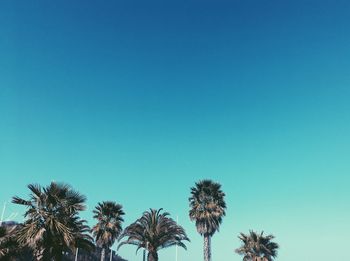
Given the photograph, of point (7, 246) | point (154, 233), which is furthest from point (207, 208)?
point (7, 246)

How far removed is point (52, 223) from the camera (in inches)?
684

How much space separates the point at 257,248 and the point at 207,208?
8624 mm

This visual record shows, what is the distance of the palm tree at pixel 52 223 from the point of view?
1697cm

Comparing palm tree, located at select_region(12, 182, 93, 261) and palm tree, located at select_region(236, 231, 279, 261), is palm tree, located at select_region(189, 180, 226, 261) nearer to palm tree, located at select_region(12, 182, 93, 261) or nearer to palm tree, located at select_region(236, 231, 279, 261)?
palm tree, located at select_region(236, 231, 279, 261)

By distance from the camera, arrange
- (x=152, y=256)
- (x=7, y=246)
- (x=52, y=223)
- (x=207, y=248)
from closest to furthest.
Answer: (x=52, y=223), (x=7, y=246), (x=152, y=256), (x=207, y=248)

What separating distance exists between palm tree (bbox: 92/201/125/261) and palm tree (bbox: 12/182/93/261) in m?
26.3

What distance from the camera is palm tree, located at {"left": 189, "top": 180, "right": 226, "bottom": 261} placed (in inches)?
1709

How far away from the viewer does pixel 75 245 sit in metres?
18.0

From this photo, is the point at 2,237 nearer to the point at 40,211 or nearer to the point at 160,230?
the point at 40,211

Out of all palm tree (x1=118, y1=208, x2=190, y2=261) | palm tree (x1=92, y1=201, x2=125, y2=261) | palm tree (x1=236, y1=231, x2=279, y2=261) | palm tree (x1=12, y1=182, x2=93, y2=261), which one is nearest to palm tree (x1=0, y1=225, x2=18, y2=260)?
palm tree (x1=12, y1=182, x2=93, y2=261)

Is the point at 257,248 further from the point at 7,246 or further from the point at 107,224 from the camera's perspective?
the point at 7,246

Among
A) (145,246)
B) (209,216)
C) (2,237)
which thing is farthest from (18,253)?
(209,216)

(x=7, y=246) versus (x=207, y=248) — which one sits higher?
(x=207, y=248)

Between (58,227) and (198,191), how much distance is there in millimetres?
31344
